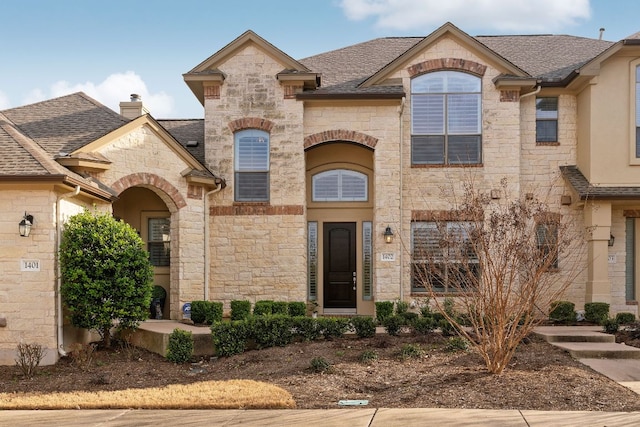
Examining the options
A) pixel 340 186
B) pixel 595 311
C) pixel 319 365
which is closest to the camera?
pixel 319 365

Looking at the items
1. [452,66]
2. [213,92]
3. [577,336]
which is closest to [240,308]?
[213,92]

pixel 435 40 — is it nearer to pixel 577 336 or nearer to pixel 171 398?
pixel 577 336

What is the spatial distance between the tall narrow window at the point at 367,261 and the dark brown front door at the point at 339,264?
26 centimetres

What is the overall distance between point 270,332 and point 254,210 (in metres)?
4.57

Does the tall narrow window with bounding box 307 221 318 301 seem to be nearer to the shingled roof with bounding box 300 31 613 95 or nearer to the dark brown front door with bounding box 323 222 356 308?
the dark brown front door with bounding box 323 222 356 308

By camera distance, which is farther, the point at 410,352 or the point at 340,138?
the point at 340,138

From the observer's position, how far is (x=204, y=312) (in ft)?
49.6

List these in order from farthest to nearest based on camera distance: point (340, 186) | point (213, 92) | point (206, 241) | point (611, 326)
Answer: point (340, 186) → point (213, 92) → point (206, 241) → point (611, 326)

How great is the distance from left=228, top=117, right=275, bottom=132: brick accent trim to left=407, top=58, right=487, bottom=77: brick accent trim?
4129 mm

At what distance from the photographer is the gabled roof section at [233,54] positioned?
16.7 meters

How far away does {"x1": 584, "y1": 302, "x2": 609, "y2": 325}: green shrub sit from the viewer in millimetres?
15633

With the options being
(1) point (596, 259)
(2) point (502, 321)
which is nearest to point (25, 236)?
(2) point (502, 321)

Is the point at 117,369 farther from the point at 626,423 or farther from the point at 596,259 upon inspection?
the point at 596,259

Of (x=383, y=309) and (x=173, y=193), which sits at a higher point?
(x=173, y=193)
